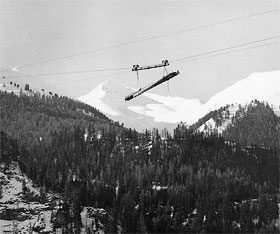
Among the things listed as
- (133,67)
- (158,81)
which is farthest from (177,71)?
(133,67)

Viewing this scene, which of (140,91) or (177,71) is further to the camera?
(140,91)

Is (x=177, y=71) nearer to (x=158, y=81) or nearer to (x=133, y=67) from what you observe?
(x=158, y=81)

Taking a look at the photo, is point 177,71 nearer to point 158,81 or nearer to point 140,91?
point 158,81

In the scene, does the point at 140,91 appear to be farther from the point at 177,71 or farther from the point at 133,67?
the point at 177,71

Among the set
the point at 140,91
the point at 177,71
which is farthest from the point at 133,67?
the point at 177,71
